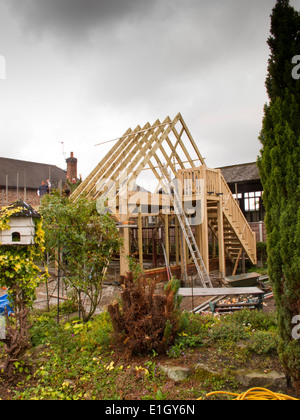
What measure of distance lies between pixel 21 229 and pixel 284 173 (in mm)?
3492

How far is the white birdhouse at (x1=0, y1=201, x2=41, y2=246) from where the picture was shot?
4434 mm

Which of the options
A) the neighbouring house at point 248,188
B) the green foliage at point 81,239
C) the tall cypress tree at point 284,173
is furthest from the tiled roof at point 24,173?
the tall cypress tree at point 284,173

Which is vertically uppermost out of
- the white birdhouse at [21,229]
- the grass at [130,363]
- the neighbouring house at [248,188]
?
the neighbouring house at [248,188]

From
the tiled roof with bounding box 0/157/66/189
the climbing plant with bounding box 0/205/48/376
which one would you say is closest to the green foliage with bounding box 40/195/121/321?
the climbing plant with bounding box 0/205/48/376

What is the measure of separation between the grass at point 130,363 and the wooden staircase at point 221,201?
23.3ft

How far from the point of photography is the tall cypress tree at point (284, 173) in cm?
355

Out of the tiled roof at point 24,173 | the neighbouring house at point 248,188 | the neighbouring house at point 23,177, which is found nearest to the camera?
the neighbouring house at point 248,188

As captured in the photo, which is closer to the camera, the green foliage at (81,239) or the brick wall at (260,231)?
the green foliage at (81,239)

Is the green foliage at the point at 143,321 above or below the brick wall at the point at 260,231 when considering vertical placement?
below

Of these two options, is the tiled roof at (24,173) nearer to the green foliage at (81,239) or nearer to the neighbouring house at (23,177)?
the neighbouring house at (23,177)

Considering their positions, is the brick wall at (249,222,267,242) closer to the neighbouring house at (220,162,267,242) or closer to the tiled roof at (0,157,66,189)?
the neighbouring house at (220,162,267,242)

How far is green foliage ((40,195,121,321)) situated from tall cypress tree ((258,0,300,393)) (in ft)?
11.4
